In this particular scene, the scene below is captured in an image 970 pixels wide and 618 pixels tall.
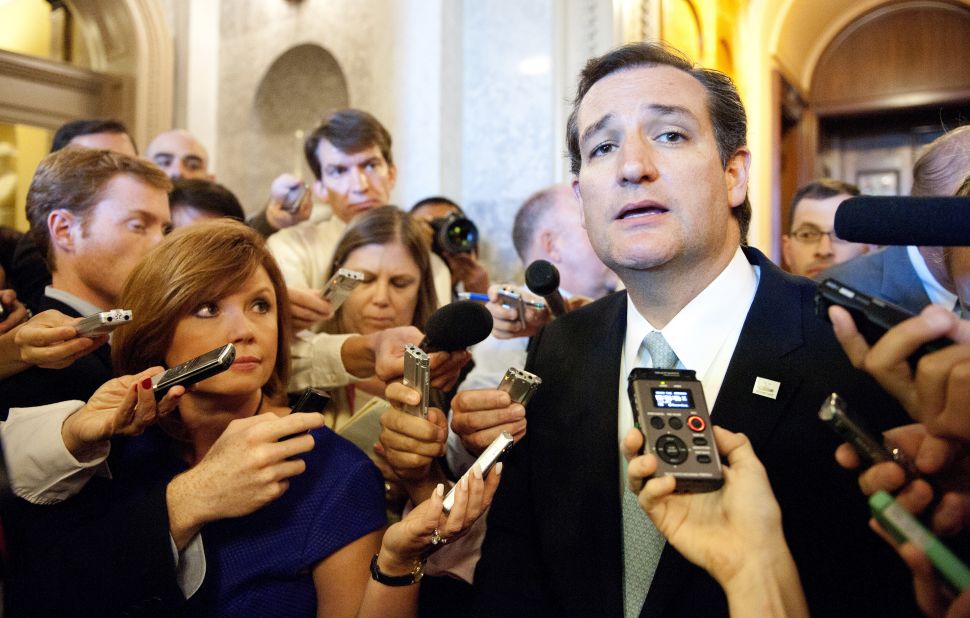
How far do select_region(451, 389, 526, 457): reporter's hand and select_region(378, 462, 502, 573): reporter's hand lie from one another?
156 mm

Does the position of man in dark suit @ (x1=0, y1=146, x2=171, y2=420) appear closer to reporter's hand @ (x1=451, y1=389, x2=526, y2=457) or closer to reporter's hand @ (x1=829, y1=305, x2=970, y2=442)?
reporter's hand @ (x1=451, y1=389, x2=526, y2=457)

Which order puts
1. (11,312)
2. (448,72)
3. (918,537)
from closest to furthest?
(918,537) < (11,312) < (448,72)

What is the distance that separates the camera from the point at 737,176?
152cm

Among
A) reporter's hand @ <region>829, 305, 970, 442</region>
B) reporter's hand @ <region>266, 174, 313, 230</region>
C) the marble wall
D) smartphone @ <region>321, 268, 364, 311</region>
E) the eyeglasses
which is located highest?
the marble wall

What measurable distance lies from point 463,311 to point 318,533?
19.3 inches

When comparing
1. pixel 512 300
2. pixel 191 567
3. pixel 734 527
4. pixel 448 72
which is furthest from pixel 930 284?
pixel 448 72

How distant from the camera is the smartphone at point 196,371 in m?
1.26

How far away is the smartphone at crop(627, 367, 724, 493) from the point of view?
3.28ft

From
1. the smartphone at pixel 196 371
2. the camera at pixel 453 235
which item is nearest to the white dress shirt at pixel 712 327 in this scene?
the smartphone at pixel 196 371

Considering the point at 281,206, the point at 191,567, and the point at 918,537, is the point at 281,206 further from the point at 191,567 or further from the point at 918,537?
the point at 918,537

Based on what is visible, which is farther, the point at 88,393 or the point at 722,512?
the point at 88,393

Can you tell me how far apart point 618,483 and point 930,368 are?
65cm

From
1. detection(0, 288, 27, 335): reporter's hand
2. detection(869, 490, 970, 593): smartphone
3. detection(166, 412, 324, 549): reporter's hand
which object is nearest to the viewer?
detection(869, 490, 970, 593): smartphone

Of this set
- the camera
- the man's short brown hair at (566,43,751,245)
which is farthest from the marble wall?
the man's short brown hair at (566,43,751,245)
